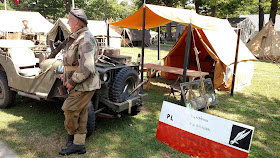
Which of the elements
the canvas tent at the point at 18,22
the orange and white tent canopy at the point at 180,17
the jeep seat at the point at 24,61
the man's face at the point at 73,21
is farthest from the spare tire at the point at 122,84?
the canvas tent at the point at 18,22

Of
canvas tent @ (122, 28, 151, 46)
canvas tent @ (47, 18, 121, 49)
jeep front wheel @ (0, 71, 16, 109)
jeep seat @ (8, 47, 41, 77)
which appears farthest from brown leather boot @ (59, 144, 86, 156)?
canvas tent @ (122, 28, 151, 46)

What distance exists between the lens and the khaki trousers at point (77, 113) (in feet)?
9.47

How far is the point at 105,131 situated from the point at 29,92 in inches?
62.7

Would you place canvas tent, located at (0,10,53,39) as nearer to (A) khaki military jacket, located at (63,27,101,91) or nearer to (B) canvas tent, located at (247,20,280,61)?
(A) khaki military jacket, located at (63,27,101,91)

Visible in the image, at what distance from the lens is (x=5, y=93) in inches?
175

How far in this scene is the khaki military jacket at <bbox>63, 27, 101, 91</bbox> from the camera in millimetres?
2678

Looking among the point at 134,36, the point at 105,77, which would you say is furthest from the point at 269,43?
the point at 105,77

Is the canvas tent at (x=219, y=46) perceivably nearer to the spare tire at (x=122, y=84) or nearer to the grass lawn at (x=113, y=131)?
the grass lawn at (x=113, y=131)

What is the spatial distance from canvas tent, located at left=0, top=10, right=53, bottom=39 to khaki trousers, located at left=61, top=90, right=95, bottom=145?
14163mm

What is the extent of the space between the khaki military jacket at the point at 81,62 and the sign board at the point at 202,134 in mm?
1292

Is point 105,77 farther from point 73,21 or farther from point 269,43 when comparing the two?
point 269,43

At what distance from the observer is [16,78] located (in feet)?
13.6

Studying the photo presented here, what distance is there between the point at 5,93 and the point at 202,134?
3.90 metres

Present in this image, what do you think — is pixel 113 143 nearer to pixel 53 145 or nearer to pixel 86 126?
pixel 86 126
